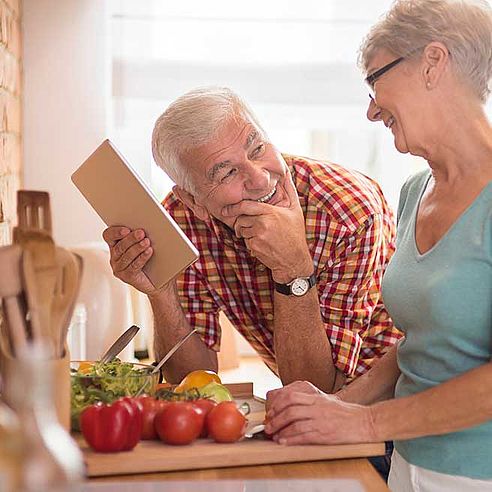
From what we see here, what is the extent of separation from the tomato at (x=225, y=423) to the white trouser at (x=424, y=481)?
32cm

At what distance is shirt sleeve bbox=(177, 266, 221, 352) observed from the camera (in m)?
2.17

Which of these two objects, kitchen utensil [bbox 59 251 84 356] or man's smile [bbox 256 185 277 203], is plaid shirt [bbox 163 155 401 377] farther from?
kitchen utensil [bbox 59 251 84 356]

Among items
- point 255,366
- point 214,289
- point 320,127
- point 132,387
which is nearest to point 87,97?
point 320,127

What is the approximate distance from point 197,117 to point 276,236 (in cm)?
28

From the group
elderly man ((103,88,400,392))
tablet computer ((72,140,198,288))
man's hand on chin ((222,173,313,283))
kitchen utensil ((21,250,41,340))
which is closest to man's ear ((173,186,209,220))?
elderly man ((103,88,400,392))

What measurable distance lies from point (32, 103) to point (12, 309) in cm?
266

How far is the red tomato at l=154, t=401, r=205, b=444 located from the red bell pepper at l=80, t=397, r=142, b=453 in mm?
50

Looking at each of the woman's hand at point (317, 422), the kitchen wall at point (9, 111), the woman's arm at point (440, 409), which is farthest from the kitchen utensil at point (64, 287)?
the kitchen wall at point (9, 111)

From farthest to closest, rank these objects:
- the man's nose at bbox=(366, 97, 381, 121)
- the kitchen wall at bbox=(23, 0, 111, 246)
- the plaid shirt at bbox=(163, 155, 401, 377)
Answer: the kitchen wall at bbox=(23, 0, 111, 246) → the plaid shirt at bbox=(163, 155, 401, 377) → the man's nose at bbox=(366, 97, 381, 121)

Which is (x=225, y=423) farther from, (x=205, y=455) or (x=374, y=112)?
(x=374, y=112)

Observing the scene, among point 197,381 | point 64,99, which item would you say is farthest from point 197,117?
point 64,99

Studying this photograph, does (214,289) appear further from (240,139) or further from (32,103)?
(32,103)

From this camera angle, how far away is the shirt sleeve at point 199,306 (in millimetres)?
2170

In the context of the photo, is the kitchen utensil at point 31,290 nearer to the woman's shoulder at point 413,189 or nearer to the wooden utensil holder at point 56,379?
the wooden utensil holder at point 56,379
